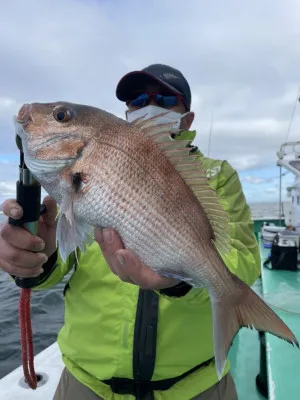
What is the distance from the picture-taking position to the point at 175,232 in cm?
148

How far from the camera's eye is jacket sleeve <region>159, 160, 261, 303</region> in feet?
6.01

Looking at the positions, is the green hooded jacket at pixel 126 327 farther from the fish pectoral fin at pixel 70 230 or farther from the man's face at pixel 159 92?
the man's face at pixel 159 92

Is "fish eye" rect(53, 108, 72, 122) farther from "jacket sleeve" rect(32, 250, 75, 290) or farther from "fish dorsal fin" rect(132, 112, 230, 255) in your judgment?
"jacket sleeve" rect(32, 250, 75, 290)

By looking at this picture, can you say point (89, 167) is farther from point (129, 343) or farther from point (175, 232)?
point (129, 343)

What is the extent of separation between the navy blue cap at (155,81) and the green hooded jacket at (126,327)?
72 centimetres

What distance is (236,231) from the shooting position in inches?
77.9

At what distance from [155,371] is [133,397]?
206 millimetres

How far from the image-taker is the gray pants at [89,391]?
6.61ft

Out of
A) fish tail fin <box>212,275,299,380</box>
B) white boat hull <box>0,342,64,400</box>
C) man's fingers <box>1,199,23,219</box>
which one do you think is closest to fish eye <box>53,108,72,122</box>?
man's fingers <box>1,199,23,219</box>

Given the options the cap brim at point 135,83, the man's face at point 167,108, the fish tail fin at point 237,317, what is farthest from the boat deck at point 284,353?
the cap brim at point 135,83

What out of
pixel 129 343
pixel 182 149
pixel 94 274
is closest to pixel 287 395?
pixel 129 343

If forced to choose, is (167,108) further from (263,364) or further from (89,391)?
(263,364)

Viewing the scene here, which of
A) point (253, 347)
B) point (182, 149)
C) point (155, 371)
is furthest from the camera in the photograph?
point (253, 347)

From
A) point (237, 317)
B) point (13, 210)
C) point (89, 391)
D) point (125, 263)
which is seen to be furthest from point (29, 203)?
point (89, 391)
